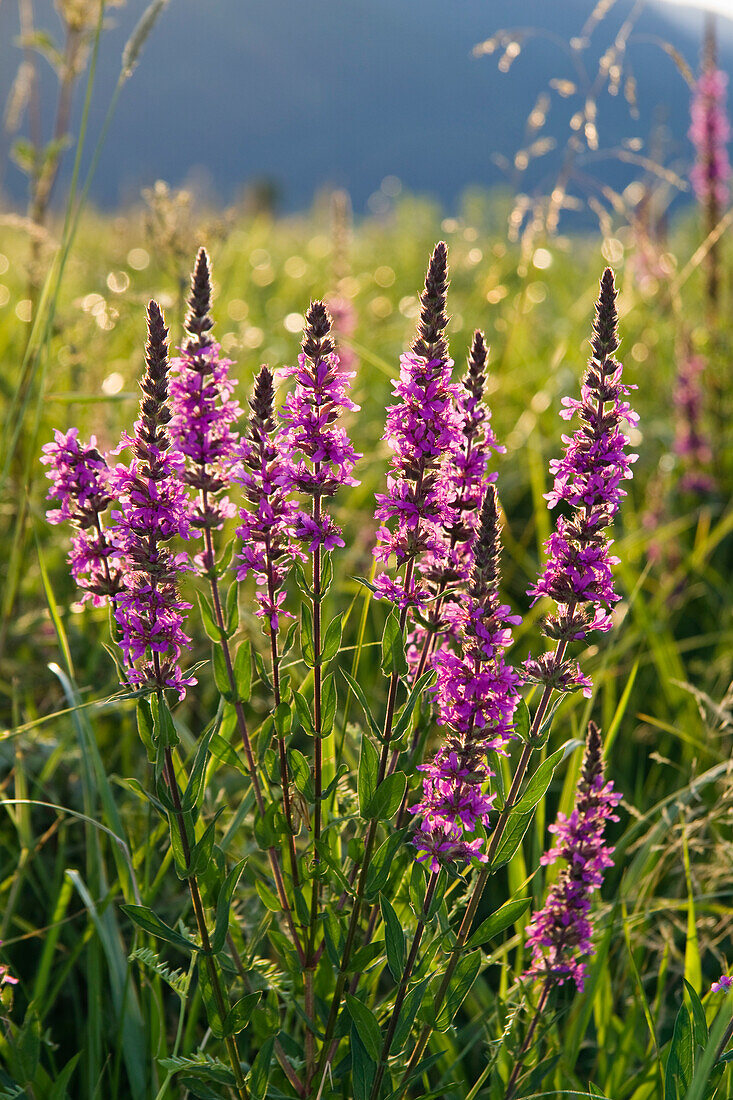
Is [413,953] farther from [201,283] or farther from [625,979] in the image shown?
[201,283]

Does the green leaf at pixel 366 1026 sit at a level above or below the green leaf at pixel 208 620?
below

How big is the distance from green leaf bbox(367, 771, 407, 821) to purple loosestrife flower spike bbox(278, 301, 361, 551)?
430 mm

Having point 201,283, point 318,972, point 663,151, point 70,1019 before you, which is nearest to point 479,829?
point 318,972

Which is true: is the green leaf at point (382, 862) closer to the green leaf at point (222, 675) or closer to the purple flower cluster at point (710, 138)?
the green leaf at point (222, 675)

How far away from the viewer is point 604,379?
1616 mm

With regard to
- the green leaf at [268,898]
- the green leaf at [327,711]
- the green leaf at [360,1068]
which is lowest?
the green leaf at [360,1068]

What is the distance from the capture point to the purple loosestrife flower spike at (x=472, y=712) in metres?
1.56

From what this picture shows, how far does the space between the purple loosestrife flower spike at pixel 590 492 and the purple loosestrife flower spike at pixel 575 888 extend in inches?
13.8

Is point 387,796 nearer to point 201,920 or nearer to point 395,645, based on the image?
point 395,645

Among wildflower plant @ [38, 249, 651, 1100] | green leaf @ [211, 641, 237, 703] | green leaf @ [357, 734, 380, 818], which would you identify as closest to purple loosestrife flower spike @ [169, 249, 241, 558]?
wildflower plant @ [38, 249, 651, 1100]

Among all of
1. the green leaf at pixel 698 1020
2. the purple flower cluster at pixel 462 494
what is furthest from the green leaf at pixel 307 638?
the green leaf at pixel 698 1020

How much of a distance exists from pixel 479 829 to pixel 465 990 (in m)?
0.29

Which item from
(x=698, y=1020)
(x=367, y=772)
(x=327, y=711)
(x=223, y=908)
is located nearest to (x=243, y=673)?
(x=327, y=711)

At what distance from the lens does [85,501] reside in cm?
168
